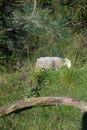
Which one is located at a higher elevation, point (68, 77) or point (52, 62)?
point (68, 77)

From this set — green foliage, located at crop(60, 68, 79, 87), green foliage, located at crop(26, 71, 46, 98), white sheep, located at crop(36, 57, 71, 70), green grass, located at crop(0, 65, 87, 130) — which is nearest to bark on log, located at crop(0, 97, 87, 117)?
green grass, located at crop(0, 65, 87, 130)

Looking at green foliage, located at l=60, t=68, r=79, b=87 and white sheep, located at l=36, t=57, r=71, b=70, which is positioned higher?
green foliage, located at l=60, t=68, r=79, b=87

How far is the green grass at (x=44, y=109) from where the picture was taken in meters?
5.38

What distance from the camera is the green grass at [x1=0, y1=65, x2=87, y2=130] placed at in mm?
5383

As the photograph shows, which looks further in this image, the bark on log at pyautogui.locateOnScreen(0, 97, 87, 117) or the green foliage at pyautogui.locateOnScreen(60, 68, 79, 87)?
the green foliage at pyautogui.locateOnScreen(60, 68, 79, 87)

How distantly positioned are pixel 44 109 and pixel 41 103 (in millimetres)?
271

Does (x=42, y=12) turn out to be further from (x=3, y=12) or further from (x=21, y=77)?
(x=21, y=77)

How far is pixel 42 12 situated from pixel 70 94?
547 centimetres

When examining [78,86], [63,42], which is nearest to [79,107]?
[78,86]

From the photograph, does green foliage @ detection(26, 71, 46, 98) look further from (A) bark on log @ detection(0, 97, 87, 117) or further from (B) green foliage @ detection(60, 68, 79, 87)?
(A) bark on log @ detection(0, 97, 87, 117)

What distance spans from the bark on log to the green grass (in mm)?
128

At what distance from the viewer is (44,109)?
19.2ft

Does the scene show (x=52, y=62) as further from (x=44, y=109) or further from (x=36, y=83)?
(x=44, y=109)

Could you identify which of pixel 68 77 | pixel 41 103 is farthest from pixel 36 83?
pixel 41 103
